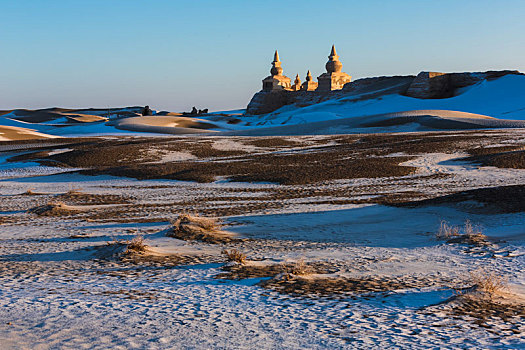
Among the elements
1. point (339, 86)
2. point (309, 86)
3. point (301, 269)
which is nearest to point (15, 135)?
point (339, 86)

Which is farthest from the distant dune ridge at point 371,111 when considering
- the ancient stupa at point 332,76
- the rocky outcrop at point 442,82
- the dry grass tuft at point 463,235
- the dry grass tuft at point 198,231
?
the dry grass tuft at point 198,231

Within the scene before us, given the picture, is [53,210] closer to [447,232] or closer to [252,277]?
[252,277]

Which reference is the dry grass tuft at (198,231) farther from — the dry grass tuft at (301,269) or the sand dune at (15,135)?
the sand dune at (15,135)

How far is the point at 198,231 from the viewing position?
1178cm

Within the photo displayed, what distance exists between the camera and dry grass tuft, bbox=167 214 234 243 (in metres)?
11.5

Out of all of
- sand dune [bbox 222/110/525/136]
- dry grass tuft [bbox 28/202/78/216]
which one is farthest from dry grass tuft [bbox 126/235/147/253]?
sand dune [bbox 222/110/525/136]

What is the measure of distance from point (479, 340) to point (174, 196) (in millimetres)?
14785

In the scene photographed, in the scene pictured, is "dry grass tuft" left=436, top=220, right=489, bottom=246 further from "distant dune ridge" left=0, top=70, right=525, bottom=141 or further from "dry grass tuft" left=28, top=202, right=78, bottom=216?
"distant dune ridge" left=0, top=70, right=525, bottom=141

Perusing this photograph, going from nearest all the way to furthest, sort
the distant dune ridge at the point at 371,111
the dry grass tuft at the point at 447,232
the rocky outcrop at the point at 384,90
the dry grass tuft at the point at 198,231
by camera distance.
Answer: the dry grass tuft at the point at 447,232 < the dry grass tuft at the point at 198,231 < the distant dune ridge at the point at 371,111 < the rocky outcrop at the point at 384,90

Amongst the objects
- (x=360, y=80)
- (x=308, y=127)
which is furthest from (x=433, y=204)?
(x=360, y=80)

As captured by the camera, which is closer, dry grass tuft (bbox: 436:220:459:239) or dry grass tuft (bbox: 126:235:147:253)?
dry grass tuft (bbox: 126:235:147:253)

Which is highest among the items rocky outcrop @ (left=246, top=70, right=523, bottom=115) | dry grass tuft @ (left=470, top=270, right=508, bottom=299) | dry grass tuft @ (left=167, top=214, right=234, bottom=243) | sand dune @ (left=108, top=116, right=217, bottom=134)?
rocky outcrop @ (left=246, top=70, right=523, bottom=115)

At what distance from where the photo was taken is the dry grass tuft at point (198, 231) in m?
11.5

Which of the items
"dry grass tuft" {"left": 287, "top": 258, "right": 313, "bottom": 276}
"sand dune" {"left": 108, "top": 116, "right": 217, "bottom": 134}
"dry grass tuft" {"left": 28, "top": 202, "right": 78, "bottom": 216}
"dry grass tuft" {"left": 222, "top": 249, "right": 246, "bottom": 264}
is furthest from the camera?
"sand dune" {"left": 108, "top": 116, "right": 217, "bottom": 134}
